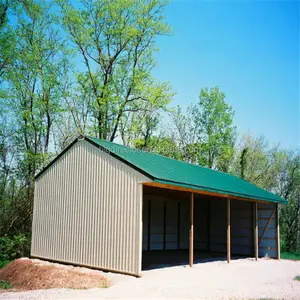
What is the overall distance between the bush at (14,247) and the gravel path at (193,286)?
9.16 m

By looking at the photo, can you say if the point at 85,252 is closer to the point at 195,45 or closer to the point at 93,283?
the point at 93,283

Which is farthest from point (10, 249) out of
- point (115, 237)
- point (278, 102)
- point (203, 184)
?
point (278, 102)

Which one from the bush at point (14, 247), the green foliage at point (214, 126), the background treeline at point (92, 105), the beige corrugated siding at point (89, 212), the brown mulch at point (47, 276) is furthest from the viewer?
the green foliage at point (214, 126)

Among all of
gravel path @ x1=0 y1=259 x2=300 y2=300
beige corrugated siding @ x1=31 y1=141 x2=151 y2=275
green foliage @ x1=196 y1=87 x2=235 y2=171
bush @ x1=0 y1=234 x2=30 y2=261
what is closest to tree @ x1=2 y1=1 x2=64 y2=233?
bush @ x1=0 y1=234 x2=30 y2=261

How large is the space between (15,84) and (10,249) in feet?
33.3

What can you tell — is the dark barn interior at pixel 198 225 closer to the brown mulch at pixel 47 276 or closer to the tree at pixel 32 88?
the brown mulch at pixel 47 276

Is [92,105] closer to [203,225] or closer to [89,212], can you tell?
[203,225]

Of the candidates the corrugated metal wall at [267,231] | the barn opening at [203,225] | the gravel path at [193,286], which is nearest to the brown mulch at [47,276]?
the gravel path at [193,286]

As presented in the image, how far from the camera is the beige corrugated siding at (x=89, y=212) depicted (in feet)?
37.2

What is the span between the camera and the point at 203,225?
2134 centimetres

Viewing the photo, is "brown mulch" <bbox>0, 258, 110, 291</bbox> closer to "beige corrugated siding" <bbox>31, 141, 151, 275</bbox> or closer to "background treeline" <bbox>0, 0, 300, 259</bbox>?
"beige corrugated siding" <bbox>31, 141, 151, 275</bbox>

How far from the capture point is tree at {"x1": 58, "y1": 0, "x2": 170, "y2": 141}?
27219mm

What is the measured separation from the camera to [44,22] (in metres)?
25.4

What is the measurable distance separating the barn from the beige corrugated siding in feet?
0.09
